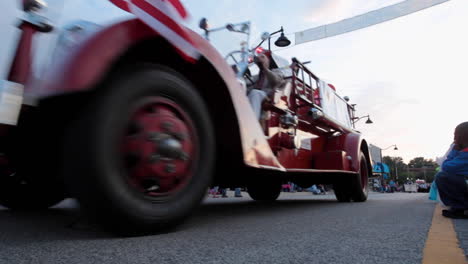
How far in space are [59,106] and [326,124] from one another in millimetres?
4200

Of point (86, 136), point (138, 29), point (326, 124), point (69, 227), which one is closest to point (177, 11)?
point (138, 29)

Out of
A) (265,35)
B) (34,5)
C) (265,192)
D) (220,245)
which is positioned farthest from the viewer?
(265,192)

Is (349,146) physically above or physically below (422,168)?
below

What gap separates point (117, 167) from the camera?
5.42 feet

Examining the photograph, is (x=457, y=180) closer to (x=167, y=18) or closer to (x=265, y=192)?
(x=167, y=18)

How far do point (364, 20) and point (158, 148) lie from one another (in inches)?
325

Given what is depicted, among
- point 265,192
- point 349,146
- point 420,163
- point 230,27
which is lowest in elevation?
point 265,192

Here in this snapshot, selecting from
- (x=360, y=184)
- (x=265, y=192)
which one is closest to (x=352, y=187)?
(x=360, y=184)

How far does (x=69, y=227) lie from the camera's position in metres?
2.18

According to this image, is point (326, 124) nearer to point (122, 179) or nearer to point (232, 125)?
point (232, 125)

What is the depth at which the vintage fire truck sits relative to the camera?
159 centimetres

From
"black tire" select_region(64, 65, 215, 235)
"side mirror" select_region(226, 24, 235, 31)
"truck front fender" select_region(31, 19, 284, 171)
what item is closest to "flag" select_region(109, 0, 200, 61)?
"truck front fender" select_region(31, 19, 284, 171)

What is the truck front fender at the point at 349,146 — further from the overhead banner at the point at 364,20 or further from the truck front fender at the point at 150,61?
the overhead banner at the point at 364,20

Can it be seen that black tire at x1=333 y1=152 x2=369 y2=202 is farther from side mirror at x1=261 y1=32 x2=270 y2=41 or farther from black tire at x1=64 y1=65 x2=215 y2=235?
black tire at x1=64 y1=65 x2=215 y2=235
